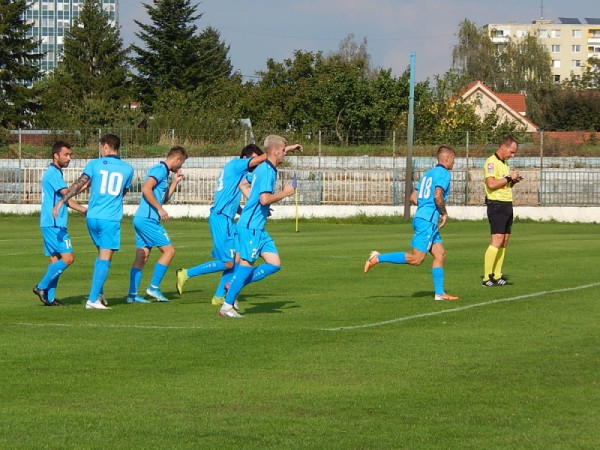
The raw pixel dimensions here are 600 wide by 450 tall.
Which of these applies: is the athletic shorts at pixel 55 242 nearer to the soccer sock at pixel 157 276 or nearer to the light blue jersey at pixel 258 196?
the soccer sock at pixel 157 276

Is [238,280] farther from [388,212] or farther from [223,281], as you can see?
[388,212]

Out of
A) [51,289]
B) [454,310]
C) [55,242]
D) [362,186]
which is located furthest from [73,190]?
[362,186]

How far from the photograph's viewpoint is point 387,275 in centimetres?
1848

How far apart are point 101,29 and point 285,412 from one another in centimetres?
9495

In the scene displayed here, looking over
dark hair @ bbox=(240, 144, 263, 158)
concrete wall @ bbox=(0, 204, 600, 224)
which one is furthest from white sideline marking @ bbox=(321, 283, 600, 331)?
concrete wall @ bbox=(0, 204, 600, 224)

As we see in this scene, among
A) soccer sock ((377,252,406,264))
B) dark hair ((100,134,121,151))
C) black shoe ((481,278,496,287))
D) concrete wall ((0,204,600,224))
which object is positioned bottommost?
concrete wall ((0,204,600,224))

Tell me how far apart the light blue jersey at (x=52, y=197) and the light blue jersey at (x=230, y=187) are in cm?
192

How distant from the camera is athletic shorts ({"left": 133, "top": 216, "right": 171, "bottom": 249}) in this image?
49.4 feet

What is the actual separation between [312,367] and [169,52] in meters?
79.2

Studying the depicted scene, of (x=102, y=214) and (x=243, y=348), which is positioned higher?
(x=102, y=214)

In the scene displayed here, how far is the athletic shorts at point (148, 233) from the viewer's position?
1507 centimetres

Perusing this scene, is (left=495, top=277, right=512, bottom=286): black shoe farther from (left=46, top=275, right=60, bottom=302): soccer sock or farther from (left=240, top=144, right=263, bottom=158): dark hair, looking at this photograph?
(left=46, top=275, right=60, bottom=302): soccer sock

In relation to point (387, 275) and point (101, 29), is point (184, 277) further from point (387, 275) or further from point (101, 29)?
point (101, 29)

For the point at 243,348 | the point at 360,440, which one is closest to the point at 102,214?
the point at 243,348
